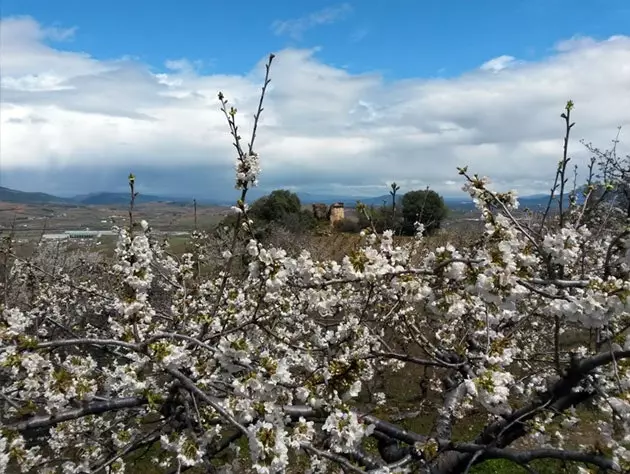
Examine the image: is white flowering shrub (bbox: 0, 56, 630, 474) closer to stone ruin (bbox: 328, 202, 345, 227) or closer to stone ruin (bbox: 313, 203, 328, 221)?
stone ruin (bbox: 328, 202, 345, 227)

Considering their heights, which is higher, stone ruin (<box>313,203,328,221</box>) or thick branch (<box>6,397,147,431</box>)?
stone ruin (<box>313,203,328,221</box>)

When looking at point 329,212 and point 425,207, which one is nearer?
point 425,207

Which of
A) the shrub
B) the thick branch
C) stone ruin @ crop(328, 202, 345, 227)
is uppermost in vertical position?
stone ruin @ crop(328, 202, 345, 227)

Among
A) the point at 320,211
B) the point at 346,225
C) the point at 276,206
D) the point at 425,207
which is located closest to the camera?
the point at 425,207

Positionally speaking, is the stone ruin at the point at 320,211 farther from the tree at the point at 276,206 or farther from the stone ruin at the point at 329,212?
the tree at the point at 276,206

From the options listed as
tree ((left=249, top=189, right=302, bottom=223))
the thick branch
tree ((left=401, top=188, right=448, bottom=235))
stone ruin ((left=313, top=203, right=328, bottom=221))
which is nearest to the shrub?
stone ruin ((left=313, top=203, right=328, bottom=221))

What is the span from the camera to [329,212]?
36.8 metres

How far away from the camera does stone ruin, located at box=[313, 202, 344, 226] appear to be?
35.8m

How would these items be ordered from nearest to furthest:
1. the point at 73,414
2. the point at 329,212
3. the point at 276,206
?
the point at 73,414, the point at 276,206, the point at 329,212

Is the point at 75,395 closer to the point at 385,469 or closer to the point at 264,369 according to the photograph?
the point at 264,369

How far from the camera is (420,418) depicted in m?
15.0

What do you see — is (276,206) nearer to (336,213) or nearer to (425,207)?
(336,213)

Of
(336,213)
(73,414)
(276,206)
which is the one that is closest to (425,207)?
(336,213)

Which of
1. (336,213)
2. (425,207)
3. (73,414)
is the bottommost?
(73,414)
